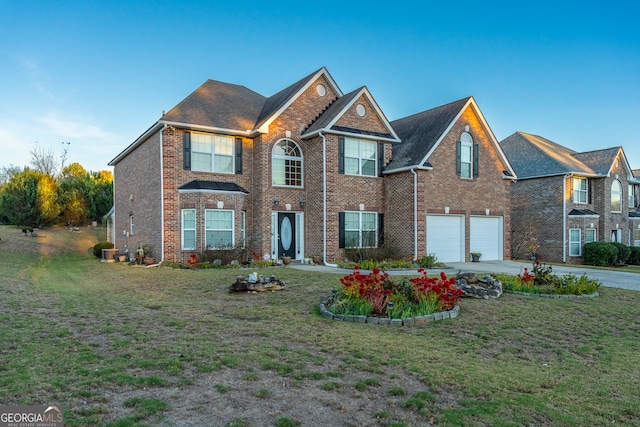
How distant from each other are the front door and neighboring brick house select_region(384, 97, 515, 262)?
4849 millimetres

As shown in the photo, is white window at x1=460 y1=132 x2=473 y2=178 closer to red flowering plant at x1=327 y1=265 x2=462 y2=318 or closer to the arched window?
the arched window

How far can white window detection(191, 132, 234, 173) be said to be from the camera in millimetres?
19000

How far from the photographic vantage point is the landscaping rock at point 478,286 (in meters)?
10.8

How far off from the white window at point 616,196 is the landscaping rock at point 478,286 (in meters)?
25.8

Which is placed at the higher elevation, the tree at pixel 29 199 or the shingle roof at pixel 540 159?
the shingle roof at pixel 540 159

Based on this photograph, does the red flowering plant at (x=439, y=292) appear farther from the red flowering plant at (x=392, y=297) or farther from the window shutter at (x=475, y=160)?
the window shutter at (x=475, y=160)

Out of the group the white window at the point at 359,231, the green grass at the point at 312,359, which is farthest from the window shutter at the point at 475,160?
the green grass at the point at 312,359

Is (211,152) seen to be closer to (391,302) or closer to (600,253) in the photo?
(391,302)

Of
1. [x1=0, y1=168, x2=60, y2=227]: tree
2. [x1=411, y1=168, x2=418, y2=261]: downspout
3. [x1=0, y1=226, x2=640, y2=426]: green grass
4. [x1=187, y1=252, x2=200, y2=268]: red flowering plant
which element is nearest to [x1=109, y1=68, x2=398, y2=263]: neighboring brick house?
[x1=187, y1=252, x2=200, y2=268]: red flowering plant

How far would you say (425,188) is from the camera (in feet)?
68.5

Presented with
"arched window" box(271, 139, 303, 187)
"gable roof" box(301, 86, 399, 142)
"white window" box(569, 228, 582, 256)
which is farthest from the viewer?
"white window" box(569, 228, 582, 256)

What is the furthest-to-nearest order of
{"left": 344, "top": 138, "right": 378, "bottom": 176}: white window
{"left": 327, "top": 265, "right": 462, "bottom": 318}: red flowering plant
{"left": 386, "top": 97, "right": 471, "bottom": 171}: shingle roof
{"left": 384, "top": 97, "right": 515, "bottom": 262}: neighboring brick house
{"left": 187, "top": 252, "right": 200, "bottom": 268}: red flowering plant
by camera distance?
{"left": 386, "top": 97, "right": 471, "bottom": 171}: shingle roof
{"left": 384, "top": 97, "right": 515, "bottom": 262}: neighboring brick house
{"left": 344, "top": 138, "right": 378, "bottom": 176}: white window
{"left": 187, "top": 252, "right": 200, "bottom": 268}: red flowering plant
{"left": 327, "top": 265, "right": 462, "bottom": 318}: red flowering plant

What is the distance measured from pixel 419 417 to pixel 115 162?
26.2 meters

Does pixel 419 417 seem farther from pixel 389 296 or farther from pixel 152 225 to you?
pixel 152 225
